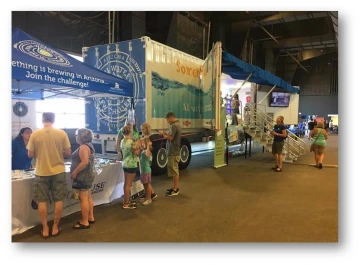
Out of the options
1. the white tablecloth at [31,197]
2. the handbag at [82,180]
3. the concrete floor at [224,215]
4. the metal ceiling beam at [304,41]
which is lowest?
the concrete floor at [224,215]

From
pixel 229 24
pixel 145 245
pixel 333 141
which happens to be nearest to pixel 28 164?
pixel 145 245

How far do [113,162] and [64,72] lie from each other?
1815 mm

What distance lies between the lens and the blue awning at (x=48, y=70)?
134 inches

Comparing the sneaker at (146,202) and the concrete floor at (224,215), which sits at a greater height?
the sneaker at (146,202)

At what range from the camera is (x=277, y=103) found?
13.1m

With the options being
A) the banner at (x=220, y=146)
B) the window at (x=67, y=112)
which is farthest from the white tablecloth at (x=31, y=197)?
the window at (x=67, y=112)

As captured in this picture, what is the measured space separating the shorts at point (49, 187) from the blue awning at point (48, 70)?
1.25 metres

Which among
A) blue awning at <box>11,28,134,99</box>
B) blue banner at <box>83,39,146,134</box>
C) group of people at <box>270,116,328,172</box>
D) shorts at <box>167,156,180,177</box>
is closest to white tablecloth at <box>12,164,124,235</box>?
shorts at <box>167,156,180,177</box>

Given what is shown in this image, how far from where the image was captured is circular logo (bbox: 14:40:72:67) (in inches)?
136

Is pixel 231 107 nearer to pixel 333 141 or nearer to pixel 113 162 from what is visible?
pixel 113 162

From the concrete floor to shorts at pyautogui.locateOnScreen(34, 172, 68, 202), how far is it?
49cm

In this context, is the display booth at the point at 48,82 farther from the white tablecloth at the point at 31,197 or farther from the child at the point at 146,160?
the child at the point at 146,160

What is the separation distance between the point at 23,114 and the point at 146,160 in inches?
149

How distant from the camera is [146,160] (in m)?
4.67
